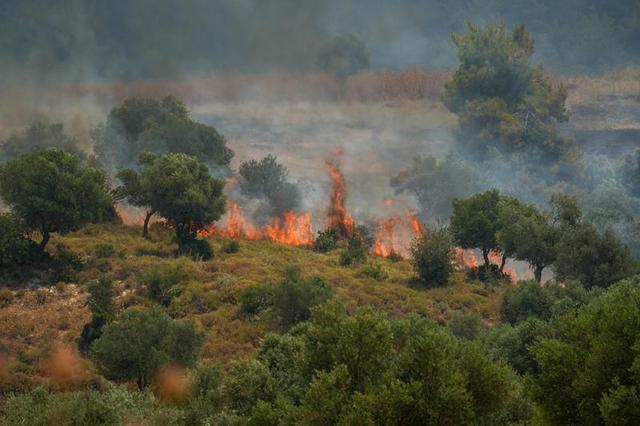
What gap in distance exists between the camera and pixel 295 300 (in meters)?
56.0

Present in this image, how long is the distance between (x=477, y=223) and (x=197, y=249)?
97.5 feet

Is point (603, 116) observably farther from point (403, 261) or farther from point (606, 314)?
point (606, 314)

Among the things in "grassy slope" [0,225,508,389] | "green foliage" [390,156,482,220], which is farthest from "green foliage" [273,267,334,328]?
"green foliage" [390,156,482,220]

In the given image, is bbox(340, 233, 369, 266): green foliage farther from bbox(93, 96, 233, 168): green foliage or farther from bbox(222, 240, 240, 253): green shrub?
bbox(93, 96, 233, 168): green foliage

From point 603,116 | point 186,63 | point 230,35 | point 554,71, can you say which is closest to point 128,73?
point 186,63

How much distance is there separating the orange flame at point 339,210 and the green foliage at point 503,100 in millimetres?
32733

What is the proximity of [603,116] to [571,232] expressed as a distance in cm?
9331

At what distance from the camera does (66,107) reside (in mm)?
127875

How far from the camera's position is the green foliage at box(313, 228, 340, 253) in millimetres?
89500

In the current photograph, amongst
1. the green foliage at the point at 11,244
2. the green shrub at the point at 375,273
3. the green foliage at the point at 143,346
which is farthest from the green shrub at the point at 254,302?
the green foliage at the point at 11,244

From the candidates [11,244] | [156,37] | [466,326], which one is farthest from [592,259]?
[156,37]

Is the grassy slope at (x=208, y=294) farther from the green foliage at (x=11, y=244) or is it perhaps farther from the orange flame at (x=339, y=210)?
the orange flame at (x=339, y=210)

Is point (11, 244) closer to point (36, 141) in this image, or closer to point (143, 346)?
point (143, 346)

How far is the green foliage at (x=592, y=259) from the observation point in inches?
2653
